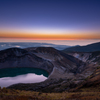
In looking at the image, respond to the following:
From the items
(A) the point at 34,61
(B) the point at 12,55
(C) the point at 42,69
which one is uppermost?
(B) the point at 12,55

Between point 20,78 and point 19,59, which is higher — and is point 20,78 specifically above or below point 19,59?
below

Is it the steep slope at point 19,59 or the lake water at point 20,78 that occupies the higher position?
the steep slope at point 19,59

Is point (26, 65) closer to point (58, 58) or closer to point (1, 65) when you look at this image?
point (1, 65)

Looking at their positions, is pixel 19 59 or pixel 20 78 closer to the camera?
pixel 20 78

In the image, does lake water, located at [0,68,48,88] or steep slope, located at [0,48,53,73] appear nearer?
lake water, located at [0,68,48,88]

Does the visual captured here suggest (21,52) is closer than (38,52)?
Yes

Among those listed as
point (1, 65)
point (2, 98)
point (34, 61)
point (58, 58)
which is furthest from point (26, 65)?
point (2, 98)

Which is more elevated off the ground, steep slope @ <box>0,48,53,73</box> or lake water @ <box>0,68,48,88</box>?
steep slope @ <box>0,48,53,73</box>

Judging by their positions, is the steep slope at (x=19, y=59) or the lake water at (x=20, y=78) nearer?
the lake water at (x=20, y=78)
